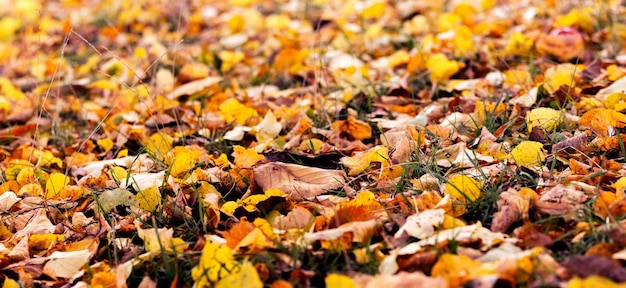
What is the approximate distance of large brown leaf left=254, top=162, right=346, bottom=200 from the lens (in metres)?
2.02

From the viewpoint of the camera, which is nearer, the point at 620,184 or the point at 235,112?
the point at 620,184

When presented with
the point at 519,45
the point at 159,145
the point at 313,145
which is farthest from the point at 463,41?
the point at 159,145

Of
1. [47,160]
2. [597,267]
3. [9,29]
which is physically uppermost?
[597,267]

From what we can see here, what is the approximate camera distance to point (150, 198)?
198 cm

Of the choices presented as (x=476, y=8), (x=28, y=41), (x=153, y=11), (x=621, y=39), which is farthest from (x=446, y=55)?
(x=28, y=41)

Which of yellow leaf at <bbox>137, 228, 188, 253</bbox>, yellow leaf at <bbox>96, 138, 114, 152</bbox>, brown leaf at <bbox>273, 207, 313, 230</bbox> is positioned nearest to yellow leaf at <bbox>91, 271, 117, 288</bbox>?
yellow leaf at <bbox>137, 228, 188, 253</bbox>

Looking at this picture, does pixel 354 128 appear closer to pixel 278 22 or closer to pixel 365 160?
pixel 365 160

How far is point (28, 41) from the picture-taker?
4652 millimetres

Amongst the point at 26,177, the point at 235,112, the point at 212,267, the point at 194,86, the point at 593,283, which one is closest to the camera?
the point at 593,283

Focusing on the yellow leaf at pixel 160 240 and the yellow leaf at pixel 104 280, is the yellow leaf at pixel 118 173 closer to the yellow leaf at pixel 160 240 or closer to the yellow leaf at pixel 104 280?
the yellow leaf at pixel 160 240

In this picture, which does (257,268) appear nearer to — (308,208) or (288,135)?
(308,208)

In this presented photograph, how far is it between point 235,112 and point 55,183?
0.79 meters

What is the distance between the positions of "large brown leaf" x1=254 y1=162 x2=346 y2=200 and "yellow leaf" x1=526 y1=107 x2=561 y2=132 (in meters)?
0.61

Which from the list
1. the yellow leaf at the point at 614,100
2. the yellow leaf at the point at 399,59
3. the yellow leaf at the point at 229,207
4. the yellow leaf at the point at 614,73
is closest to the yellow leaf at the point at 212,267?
the yellow leaf at the point at 229,207
